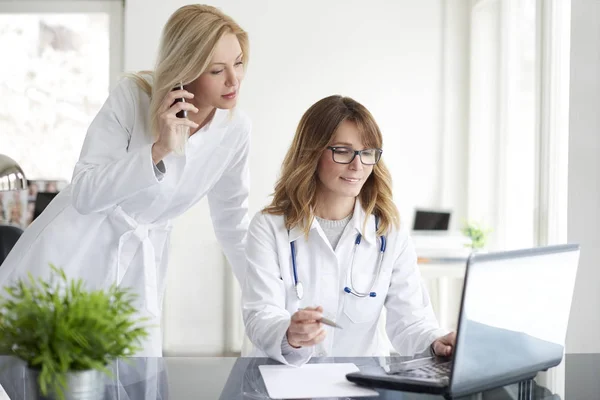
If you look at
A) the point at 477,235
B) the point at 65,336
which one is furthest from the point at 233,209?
the point at 477,235

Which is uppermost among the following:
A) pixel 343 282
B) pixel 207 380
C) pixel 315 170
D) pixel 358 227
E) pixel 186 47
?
pixel 186 47

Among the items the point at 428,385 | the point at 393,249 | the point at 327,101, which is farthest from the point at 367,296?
the point at 428,385

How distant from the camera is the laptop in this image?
1132mm

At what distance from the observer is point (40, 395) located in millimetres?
1029

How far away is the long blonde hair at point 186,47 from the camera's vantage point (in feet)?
5.87

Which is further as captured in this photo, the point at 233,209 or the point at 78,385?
the point at 233,209

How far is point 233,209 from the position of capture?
7.08ft

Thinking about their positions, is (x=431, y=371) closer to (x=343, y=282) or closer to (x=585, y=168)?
(x=343, y=282)

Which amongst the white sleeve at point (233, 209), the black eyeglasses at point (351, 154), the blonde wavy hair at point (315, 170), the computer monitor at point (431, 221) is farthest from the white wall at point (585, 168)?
the computer monitor at point (431, 221)

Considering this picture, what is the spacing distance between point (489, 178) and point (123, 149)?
303 centimetres

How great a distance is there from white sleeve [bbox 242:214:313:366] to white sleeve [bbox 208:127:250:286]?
A: 289 millimetres

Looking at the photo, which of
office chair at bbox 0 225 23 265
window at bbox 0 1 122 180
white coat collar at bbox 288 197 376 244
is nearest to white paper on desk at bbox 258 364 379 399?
white coat collar at bbox 288 197 376 244

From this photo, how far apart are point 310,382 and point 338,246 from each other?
61cm

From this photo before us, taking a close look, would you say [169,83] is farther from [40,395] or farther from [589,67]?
[589,67]
